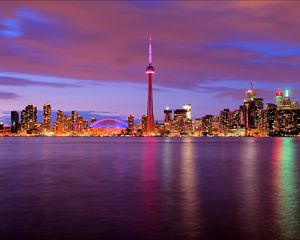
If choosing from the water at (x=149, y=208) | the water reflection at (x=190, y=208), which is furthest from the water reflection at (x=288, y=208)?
the water reflection at (x=190, y=208)

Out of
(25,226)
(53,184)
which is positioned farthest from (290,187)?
(25,226)

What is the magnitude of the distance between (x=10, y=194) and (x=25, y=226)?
1222cm

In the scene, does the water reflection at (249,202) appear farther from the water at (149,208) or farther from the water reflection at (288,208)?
the water reflection at (288,208)

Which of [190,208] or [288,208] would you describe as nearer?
[288,208]

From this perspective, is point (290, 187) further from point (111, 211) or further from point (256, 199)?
point (111, 211)

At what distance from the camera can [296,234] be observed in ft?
64.2

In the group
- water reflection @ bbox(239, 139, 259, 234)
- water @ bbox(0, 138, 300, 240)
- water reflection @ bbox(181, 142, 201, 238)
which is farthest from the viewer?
water reflection @ bbox(239, 139, 259, 234)

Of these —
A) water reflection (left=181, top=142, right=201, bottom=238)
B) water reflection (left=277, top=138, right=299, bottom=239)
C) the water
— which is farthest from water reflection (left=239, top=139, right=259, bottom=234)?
water reflection (left=181, top=142, right=201, bottom=238)

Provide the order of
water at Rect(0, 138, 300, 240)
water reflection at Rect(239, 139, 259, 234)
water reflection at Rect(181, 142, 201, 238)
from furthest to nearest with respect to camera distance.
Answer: water reflection at Rect(239, 139, 259, 234) < water reflection at Rect(181, 142, 201, 238) < water at Rect(0, 138, 300, 240)

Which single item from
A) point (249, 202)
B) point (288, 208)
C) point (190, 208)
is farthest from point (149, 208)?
point (288, 208)

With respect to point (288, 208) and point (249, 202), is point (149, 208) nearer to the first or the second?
point (249, 202)

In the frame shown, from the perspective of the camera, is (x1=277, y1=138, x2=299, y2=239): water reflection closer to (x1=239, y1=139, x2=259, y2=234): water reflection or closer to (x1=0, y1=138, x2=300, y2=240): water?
(x1=0, y1=138, x2=300, y2=240): water

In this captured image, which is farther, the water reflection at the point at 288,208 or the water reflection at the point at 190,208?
the water reflection at the point at 190,208

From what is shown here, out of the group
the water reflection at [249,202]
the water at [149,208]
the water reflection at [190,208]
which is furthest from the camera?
the water reflection at [249,202]
